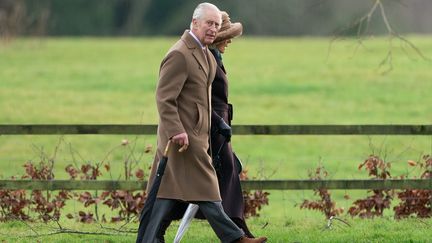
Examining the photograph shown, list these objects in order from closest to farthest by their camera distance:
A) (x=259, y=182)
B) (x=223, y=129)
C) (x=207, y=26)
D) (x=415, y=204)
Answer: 1. (x=207, y=26)
2. (x=223, y=129)
3. (x=259, y=182)
4. (x=415, y=204)

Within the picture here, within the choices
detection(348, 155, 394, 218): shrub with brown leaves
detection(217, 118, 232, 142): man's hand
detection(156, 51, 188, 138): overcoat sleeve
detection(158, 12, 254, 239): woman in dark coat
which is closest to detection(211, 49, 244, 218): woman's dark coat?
detection(158, 12, 254, 239): woman in dark coat

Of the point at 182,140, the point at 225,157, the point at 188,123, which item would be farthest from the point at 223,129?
the point at 182,140

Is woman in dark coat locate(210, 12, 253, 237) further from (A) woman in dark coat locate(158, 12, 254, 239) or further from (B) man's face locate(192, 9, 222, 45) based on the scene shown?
(B) man's face locate(192, 9, 222, 45)

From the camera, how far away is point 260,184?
10469 mm

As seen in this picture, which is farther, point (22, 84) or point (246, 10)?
point (246, 10)

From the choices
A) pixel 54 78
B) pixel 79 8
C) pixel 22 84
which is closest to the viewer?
pixel 22 84

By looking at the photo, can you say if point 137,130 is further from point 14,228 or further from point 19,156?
point 19,156

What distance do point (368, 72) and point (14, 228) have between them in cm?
2402

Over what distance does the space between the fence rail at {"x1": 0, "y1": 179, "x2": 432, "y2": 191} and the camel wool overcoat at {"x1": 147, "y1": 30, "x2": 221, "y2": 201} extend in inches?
80.4

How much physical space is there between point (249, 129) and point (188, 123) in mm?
2557

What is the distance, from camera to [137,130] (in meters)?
10.8

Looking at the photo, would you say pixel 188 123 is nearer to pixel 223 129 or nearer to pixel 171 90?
pixel 171 90

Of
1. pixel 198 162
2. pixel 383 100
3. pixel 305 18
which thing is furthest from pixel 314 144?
pixel 305 18

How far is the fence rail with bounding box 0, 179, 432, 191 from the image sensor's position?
10.4 m
